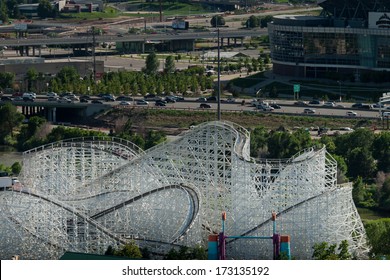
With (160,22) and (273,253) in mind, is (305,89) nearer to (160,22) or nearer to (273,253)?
(273,253)

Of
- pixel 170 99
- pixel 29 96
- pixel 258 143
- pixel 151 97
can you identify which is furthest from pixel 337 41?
pixel 258 143

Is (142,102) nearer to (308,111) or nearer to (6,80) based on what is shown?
(308,111)

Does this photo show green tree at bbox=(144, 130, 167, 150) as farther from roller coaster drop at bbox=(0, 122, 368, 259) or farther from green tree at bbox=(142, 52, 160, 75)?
green tree at bbox=(142, 52, 160, 75)

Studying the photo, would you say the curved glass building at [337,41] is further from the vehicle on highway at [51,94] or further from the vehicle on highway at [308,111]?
the vehicle on highway at [51,94]

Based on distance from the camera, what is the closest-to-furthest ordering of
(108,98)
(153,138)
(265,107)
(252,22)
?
(153,138), (265,107), (108,98), (252,22)

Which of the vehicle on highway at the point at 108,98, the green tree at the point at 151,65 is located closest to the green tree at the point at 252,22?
the green tree at the point at 151,65

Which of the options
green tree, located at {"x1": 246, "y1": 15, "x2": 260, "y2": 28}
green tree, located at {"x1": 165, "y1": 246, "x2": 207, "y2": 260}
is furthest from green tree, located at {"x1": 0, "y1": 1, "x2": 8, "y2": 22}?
green tree, located at {"x1": 165, "y1": 246, "x2": 207, "y2": 260}

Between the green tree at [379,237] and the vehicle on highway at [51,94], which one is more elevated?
the green tree at [379,237]
